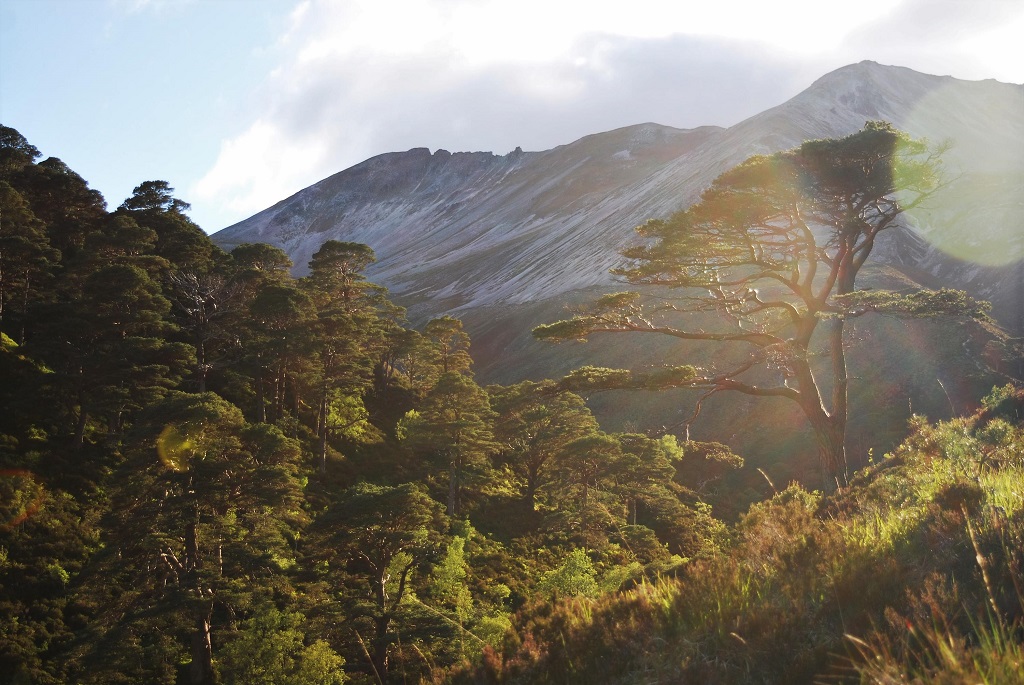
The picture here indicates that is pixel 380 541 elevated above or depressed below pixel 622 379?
below

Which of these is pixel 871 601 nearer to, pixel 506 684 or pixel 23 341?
pixel 506 684

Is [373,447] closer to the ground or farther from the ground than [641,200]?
closer to the ground

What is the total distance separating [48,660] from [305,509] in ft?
39.5

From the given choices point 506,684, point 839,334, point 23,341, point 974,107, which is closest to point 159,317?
point 23,341

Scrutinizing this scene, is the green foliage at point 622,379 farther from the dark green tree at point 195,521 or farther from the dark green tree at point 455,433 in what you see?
the dark green tree at point 455,433

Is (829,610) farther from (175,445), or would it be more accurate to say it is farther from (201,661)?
(201,661)

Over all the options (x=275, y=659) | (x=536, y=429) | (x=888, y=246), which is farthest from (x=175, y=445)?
(x=888, y=246)

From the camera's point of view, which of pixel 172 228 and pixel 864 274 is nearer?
pixel 172 228

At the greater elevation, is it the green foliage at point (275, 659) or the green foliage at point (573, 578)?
the green foliage at point (275, 659)

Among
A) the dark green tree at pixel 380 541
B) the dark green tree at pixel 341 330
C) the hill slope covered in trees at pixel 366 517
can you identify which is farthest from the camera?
the dark green tree at pixel 341 330

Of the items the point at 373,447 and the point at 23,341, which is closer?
the point at 23,341

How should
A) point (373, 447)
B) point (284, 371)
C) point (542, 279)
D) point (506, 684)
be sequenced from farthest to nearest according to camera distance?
point (542, 279) → point (373, 447) → point (284, 371) → point (506, 684)

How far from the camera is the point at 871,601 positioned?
18.3ft

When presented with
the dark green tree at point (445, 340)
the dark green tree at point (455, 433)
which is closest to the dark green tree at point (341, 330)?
the dark green tree at point (445, 340)
